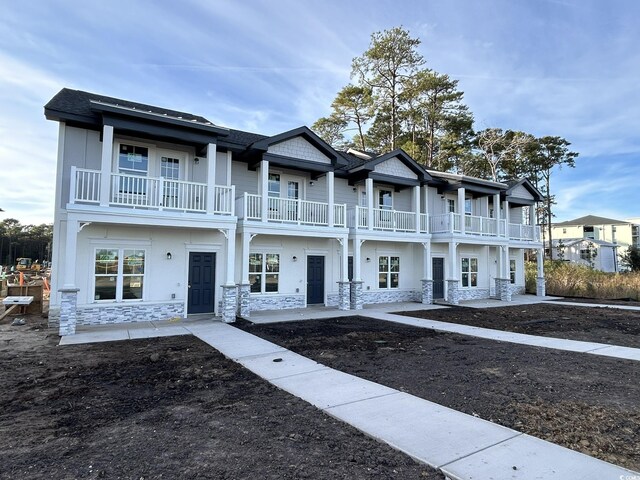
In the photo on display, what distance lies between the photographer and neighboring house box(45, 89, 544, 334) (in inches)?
406

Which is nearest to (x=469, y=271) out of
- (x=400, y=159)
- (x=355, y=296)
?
(x=400, y=159)

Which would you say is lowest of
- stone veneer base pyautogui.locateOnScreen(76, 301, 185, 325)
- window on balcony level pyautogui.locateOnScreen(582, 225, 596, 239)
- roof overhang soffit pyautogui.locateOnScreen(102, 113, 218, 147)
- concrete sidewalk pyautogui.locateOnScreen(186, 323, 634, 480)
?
concrete sidewalk pyautogui.locateOnScreen(186, 323, 634, 480)

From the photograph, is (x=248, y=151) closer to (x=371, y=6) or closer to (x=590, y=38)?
(x=371, y=6)

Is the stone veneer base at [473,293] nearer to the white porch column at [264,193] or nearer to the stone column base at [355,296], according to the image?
the stone column base at [355,296]

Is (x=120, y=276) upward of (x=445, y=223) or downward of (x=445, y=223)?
downward

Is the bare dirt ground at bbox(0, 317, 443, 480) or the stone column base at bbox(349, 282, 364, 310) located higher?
the stone column base at bbox(349, 282, 364, 310)

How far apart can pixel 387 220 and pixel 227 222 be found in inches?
301

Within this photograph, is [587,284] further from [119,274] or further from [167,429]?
[167,429]

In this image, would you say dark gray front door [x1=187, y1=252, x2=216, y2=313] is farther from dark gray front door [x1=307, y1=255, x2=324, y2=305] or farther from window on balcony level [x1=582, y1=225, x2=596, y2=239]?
window on balcony level [x1=582, y1=225, x2=596, y2=239]

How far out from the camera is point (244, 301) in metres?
12.2

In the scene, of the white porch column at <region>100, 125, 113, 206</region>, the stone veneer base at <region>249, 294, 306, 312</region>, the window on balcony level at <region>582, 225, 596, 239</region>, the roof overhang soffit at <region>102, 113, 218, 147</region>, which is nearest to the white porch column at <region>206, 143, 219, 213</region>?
the roof overhang soffit at <region>102, 113, 218, 147</region>

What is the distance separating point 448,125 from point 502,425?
94.3 feet

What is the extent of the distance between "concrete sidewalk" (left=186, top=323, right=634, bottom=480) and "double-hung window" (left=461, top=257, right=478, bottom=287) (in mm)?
15009

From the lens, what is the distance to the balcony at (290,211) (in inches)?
502
